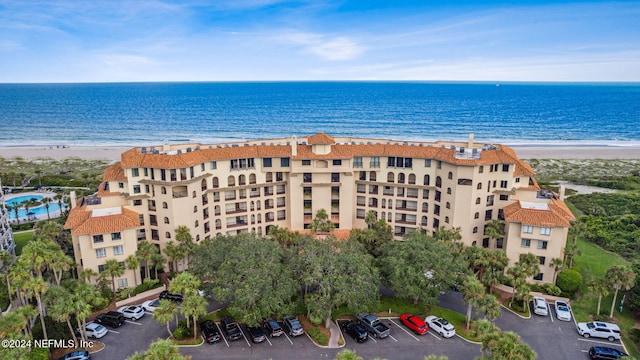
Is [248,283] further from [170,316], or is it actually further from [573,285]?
[573,285]

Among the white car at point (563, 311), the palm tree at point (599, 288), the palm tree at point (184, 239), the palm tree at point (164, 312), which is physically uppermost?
the palm tree at point (184, 239)

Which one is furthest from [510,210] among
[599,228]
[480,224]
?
[599,228]

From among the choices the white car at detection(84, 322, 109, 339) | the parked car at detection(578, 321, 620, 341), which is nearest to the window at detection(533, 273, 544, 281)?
the parked car at detection(578, 321, 620, 341)

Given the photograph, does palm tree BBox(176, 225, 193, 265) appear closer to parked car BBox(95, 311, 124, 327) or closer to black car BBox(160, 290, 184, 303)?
black car BBox(160, 290, 184, 303)

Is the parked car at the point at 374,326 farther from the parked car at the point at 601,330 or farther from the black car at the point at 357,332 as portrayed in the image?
the parked car at the point at 601,330

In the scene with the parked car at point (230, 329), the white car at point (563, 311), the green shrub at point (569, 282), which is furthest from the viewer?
the green shrub at point (569, 282)

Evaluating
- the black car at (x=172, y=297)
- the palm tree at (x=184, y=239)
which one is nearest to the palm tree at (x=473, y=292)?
the black car at (x=172, y=297)
